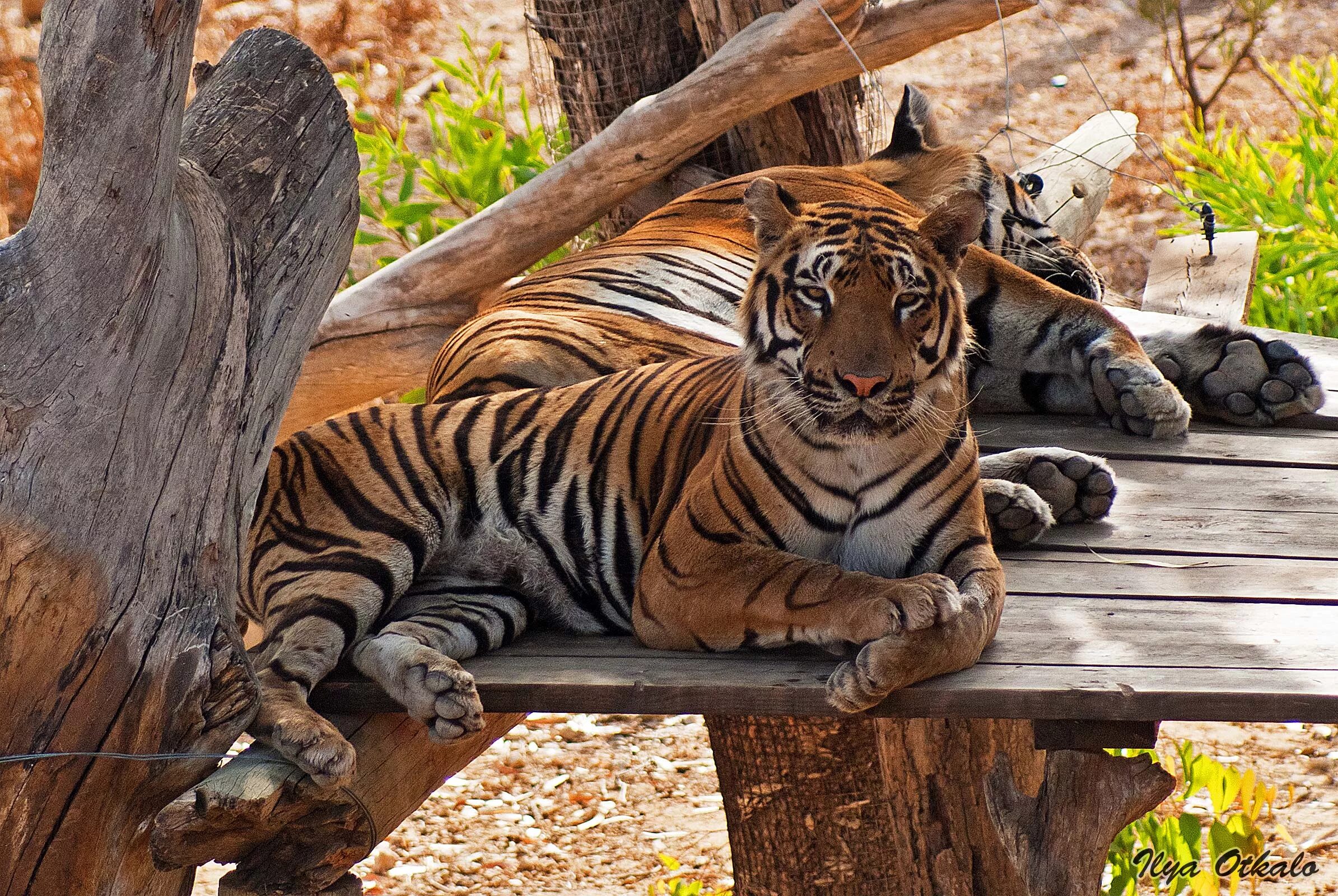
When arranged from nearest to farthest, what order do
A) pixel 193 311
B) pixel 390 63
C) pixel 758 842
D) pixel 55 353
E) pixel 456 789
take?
pixel 55 353
pixel 193 311
pixel 758 842
pixel 456 789
pixel 390 63

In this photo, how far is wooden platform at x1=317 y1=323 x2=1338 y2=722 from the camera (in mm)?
2123

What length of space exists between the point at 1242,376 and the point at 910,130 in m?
1.35

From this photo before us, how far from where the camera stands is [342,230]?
7.77 feet

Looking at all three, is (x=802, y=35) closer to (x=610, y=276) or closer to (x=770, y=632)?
(x=610, y=276)

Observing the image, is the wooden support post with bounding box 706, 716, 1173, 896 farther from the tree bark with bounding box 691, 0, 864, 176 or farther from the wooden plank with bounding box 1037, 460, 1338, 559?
the tree bark with bounding box 691, 0, 864, 176

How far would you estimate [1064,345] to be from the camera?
3.67 m

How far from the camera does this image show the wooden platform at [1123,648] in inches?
83.6

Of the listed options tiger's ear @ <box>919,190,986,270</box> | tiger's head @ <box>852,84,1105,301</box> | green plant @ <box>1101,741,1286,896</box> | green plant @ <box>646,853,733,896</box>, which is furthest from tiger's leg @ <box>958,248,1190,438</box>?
green plant @ <box>646,853,733,896</box>

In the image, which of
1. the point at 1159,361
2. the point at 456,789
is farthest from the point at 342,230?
the point at 456,789

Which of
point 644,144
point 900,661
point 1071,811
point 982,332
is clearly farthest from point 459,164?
point 900,661

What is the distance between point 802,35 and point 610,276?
1008 millimetres

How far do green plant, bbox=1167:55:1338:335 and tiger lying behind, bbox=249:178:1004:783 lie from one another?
13.2 feet

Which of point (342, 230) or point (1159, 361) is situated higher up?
point (342, 230)

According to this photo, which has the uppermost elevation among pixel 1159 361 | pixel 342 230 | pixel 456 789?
pixel 342 230
